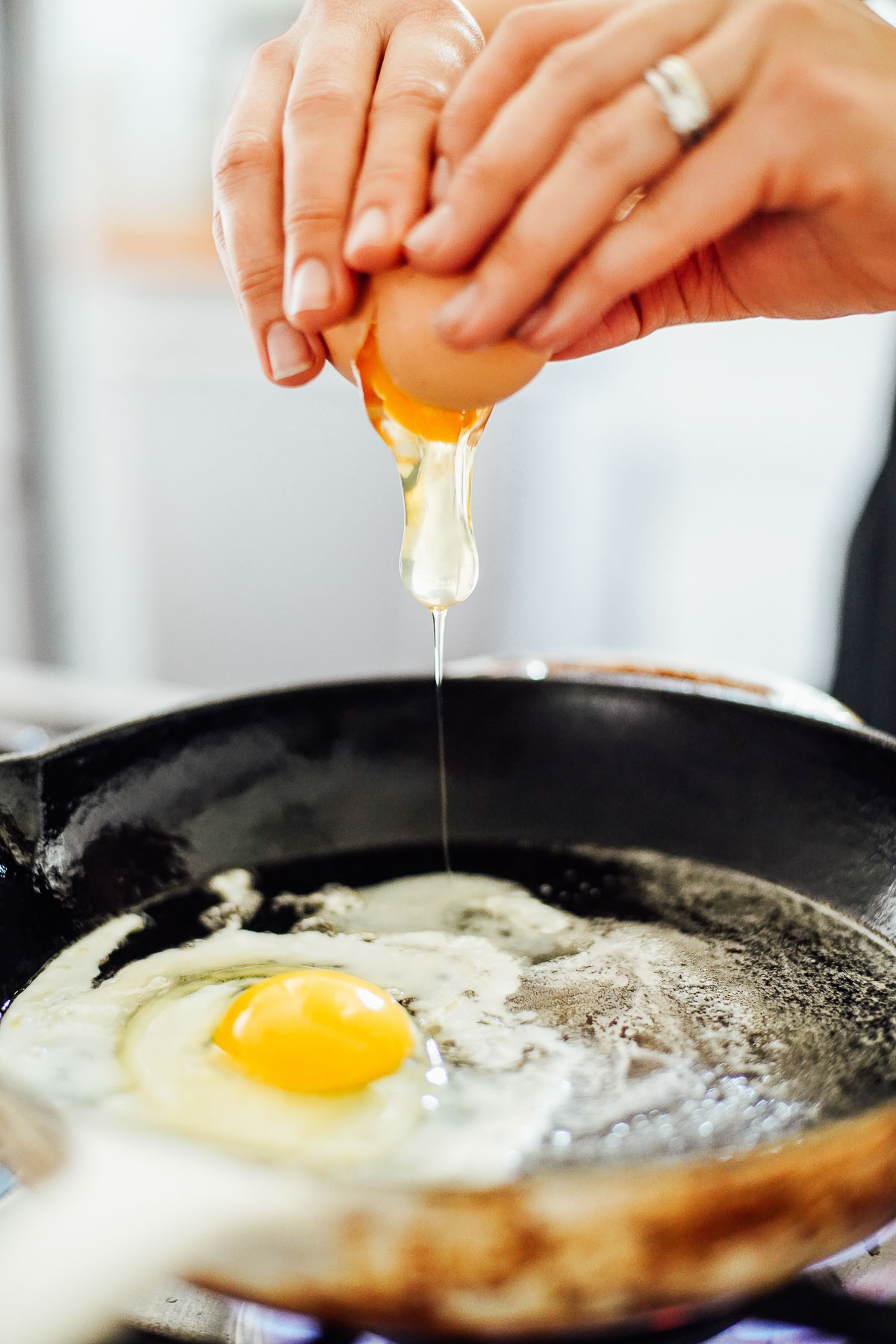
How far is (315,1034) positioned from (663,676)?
569mm

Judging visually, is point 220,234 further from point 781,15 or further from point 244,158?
point 781,15

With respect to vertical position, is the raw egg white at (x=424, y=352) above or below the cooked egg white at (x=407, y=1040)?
above

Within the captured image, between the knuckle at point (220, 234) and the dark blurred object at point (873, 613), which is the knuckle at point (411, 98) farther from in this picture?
the dark blurred object at point (873, 613)

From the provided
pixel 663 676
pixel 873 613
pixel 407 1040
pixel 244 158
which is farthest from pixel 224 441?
pixel 407 1040

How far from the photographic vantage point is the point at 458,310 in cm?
68

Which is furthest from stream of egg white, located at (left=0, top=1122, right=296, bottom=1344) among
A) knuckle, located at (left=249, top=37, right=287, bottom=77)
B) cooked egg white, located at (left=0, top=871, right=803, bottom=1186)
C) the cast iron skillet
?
knuckle, located at (left=249, top=37, right=287, bottom=77)

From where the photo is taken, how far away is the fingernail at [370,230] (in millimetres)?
678

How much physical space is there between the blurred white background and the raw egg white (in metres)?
2.25

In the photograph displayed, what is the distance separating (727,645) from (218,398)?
1.87 meters

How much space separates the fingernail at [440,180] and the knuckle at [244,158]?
0.14 metres

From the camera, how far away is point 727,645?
382cm

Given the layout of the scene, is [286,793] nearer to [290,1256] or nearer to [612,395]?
[290,1256]

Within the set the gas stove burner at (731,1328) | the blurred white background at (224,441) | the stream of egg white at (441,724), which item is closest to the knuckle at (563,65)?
the stream of egg white at (441,724)

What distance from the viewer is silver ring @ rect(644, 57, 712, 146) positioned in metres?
0.65
